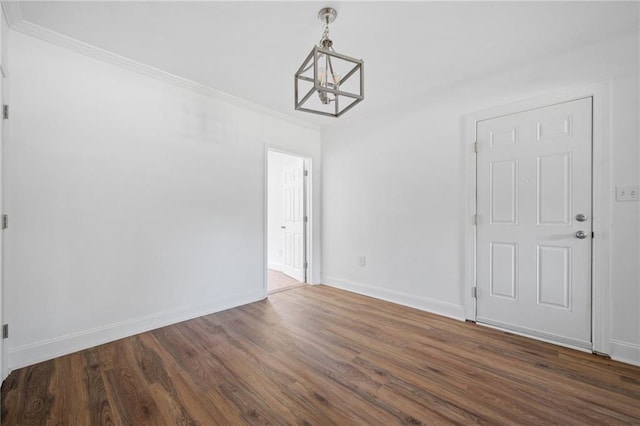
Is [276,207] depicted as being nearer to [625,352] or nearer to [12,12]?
[12,12]

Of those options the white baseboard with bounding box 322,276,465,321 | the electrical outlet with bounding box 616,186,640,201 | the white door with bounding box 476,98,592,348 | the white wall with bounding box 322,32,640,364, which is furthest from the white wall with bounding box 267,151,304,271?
the electrical outlet with bounding box 616,186,640,201

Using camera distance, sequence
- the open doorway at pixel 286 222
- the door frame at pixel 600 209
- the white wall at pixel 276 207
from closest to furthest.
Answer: the door frame at pixel 600 209 → the open doorway at pixel 286 222 → the white wall at pixel 276 207

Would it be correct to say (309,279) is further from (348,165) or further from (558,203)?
(558,203)

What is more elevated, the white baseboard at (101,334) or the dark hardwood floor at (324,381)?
the white baseboard at (101,334)

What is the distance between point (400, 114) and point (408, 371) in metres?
2.79

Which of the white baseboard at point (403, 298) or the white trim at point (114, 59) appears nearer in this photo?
the white trim at point (114, 59)

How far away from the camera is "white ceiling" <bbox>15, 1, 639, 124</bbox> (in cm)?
A: 183

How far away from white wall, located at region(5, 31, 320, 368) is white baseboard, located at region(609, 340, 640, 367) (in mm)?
3393

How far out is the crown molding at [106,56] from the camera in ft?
6.14

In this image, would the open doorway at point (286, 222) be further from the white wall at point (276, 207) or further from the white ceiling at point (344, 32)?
the white ceiling at point (344, 32)

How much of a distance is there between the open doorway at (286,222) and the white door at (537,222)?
2.50 metres

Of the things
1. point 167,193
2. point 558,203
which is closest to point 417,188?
point 558,203

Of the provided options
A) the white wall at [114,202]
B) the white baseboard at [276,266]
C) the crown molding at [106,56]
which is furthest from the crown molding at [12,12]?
the white baseboard at [276,266]

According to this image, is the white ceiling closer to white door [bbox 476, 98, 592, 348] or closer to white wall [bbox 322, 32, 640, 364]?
white wall [bbox 322, 32, 640, 364]
